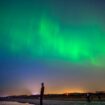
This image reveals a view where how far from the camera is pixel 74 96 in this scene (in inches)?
5443

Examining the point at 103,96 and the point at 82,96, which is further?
the point at 82,96

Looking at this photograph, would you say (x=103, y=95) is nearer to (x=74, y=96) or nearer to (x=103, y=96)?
(x=103, y=96)

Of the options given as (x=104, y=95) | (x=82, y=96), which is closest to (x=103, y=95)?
(x=104, y=95)

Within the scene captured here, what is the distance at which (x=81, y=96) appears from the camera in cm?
13650

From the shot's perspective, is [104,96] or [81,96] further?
[81,96]

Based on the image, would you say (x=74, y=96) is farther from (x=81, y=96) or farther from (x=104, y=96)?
(x=104, y=96)

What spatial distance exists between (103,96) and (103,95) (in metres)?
3.16

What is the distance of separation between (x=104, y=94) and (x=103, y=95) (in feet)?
8.76

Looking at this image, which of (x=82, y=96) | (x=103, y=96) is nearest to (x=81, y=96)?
(x=82, y=96)

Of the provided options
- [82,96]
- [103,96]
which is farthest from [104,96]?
[82,96]

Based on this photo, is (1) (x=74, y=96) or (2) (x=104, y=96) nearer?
(2) (x=104, y=96)

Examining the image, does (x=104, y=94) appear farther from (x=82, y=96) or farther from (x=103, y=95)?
(x=82, y=96)

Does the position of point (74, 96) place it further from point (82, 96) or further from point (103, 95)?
point (103, 95)

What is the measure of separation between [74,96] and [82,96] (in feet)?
13.7
